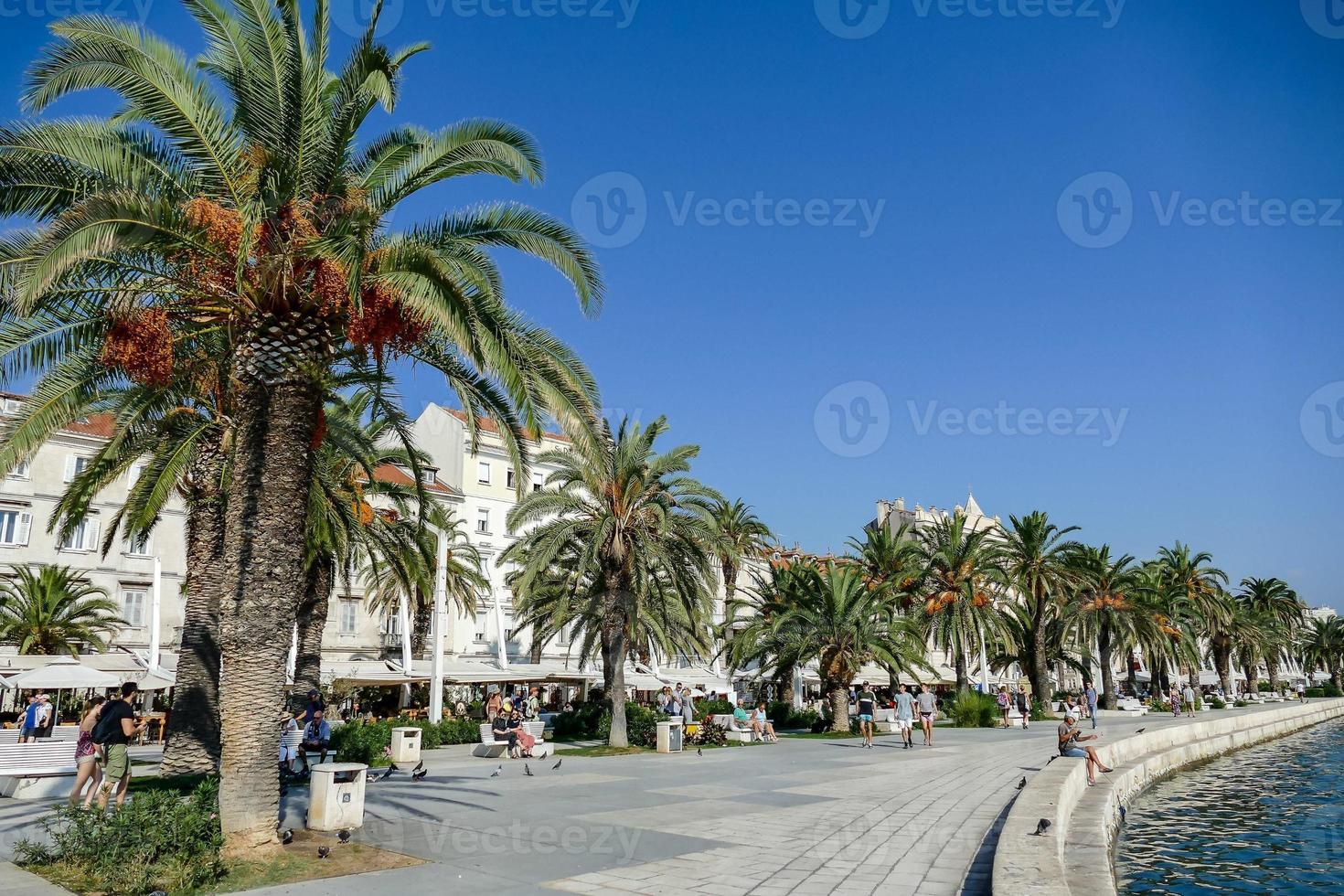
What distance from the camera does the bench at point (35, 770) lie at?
1423cm

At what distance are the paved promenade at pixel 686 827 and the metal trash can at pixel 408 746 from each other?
0.89 m

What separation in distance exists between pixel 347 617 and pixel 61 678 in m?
21.2

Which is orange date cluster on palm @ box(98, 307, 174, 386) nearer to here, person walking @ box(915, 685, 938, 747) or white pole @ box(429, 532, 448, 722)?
white pole @ box(429, 532, 448, 722)

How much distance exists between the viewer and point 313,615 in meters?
21.4

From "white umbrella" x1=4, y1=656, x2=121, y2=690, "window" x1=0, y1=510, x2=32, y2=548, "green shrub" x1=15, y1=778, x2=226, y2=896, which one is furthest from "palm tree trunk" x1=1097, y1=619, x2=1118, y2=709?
"window" x1=0, y1=510, x2=32, y2=548

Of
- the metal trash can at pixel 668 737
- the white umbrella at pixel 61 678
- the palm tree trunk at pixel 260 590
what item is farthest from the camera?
the white umbrella at pixel 61 678

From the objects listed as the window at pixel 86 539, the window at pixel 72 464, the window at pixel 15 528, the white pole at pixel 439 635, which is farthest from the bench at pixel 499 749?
the window at pixel 72 464

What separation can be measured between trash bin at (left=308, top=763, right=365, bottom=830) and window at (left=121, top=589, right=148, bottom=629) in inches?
1418

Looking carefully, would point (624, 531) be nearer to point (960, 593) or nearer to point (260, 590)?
point (260, 590)

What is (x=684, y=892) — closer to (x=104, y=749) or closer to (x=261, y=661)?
(x=261, y=661)

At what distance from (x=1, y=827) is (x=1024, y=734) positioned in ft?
98.4

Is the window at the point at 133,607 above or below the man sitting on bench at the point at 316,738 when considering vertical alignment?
above

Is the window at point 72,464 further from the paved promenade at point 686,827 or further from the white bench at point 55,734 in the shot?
the paved promenade at point 686,827

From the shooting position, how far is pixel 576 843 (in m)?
10.8
